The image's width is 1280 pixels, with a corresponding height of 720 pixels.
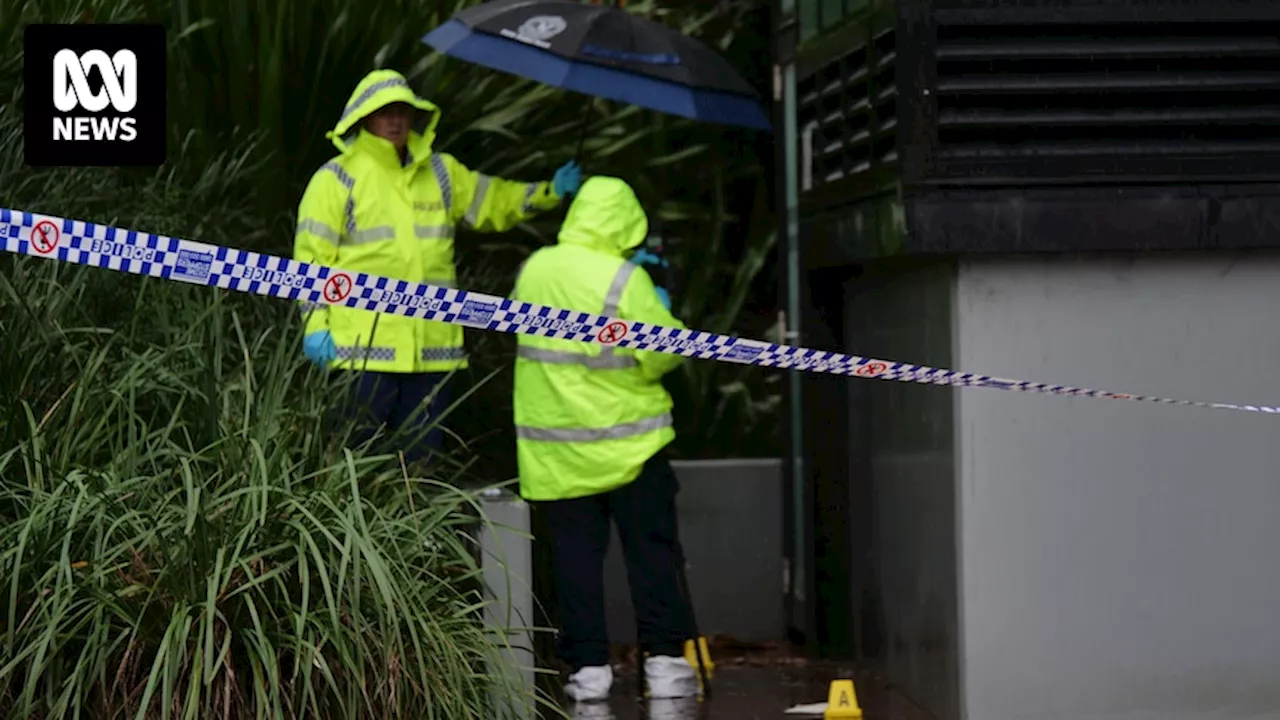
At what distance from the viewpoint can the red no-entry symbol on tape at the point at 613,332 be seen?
6469 millimetres

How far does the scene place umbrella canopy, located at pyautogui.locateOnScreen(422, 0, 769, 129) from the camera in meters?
7.67

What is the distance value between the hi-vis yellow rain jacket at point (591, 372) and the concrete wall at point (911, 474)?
0.77 meters

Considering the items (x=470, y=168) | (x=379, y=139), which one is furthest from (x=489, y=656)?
(x=470, y=168)

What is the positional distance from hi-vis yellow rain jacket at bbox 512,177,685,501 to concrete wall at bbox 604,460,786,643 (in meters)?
1.23

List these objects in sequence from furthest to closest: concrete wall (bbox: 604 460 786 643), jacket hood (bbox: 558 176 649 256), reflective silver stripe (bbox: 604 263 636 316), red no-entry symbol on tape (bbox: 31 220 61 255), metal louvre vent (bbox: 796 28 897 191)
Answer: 1. concrete wall (bbox: 604 460 786 643)
2. jacket hood (bbox: 558 176 649 256)
3. reflective silver stripe (bbox: 604 263 636 316)
4. metal louvre vent (bbox: 796 28 897 191)
5. red no-entry symbol on tape (bbox: 31 220 61 255)

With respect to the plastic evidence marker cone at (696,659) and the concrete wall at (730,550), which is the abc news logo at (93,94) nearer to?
the plastic evidence marker cone at (696,659)

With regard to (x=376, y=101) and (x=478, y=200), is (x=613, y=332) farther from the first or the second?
(x=478, y=200)

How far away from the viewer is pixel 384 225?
7.70 meters

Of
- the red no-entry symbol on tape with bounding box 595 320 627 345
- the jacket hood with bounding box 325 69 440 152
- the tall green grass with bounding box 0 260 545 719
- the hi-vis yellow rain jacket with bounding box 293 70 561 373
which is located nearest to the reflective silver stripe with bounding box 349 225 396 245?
the hi-vis yellow rain jacket with bounding box 293 70 561 373

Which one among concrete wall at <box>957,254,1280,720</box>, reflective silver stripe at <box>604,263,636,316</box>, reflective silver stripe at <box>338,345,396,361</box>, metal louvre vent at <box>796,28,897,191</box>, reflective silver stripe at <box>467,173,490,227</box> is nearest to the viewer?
concrete wall at <box>957,254,1280,720</box>

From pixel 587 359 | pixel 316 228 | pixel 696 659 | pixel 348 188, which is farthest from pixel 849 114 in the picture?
pixel 696 659

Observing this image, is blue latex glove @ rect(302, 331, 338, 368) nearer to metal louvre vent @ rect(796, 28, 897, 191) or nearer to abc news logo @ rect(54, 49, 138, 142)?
abc news logo @ rect(54, 49, 138, 142)

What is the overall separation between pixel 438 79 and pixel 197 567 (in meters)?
3.66

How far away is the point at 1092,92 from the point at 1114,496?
4.07 ft
